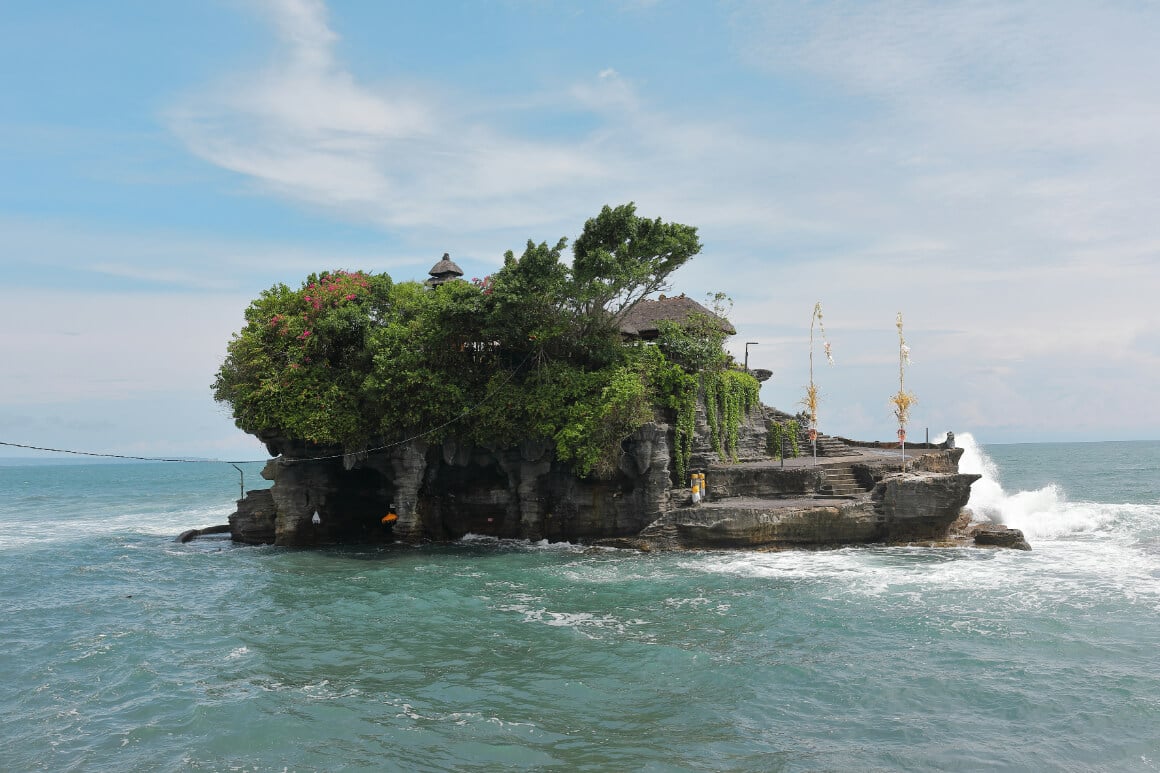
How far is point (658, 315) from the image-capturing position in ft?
108

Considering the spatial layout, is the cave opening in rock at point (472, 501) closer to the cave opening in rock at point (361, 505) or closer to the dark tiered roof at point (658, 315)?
the cave opening in rock at point (361, 505)

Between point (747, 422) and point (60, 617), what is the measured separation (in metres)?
23.3

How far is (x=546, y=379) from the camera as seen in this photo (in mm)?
25922

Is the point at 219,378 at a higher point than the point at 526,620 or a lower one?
higher

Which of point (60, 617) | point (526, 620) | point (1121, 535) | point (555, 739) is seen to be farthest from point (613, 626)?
point (1121, 535)

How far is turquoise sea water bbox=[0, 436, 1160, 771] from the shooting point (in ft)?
34.7

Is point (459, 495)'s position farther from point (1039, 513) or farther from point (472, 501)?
point (1039, 513)

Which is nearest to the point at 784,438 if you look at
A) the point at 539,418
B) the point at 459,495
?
the point at 539,418

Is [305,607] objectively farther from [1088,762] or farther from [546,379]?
[1088,762]

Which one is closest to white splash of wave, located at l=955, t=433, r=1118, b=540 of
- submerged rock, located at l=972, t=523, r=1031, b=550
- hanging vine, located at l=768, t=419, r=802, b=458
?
submerged rock, located at l=972, t=523, r=1031, b=550

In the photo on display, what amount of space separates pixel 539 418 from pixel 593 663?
12098mm

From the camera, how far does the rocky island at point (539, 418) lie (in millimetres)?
24609

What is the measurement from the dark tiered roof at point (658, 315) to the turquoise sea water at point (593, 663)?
32.1 feet

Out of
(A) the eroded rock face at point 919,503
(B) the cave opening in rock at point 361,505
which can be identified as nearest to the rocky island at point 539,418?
(A) the eroded rock face at point 919,503
